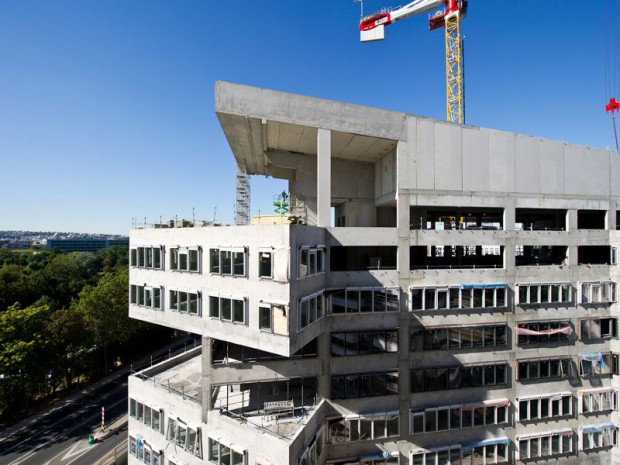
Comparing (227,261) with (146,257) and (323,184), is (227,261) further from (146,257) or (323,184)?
(323,184)

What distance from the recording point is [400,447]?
2478 cm

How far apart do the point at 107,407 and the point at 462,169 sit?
184ft

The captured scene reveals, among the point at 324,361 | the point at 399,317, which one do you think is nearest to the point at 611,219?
the point at 399,317

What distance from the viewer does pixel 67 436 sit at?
38625mm

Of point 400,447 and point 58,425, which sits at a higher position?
point 400,447

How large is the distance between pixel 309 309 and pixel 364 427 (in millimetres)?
11539

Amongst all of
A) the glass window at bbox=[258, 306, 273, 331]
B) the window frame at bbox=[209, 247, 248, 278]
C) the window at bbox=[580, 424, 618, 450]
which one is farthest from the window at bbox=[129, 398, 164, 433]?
the window at bbox=[580, 424, 618, 450]

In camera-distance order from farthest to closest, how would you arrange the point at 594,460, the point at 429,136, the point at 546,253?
1. the point at 546,253
2. the point at 594,460
3. the point at 429,136

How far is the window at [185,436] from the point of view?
22422 mm

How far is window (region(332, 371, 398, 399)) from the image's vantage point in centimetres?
2345

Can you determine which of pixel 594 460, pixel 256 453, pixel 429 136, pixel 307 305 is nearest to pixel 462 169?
pixel 429 136

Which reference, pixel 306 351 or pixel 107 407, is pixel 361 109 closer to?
pixel 306 351

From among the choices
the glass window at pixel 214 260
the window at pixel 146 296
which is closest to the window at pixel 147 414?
the window at pixel 146 296

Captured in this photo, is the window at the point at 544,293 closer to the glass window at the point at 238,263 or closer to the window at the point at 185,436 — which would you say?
the glass window at the point at 238,263
